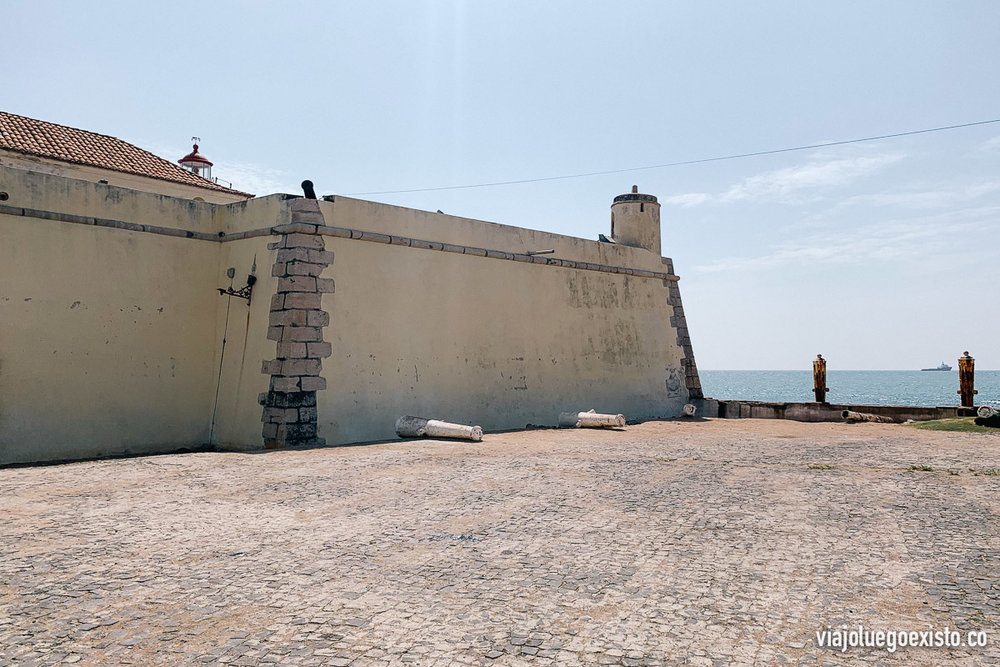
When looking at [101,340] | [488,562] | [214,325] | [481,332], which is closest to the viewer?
[488,562]

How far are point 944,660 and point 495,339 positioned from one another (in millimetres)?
11886

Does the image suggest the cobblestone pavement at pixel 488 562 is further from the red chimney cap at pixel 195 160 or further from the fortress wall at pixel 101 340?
the red chimney cap at pixel 195 160

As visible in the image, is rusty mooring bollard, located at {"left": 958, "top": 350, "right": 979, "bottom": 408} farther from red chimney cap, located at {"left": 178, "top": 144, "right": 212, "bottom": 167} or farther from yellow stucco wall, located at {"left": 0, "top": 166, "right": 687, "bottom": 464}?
red chimney cap, located at {"left": 178, "top": 144, "right": 212, "bottom": 167}

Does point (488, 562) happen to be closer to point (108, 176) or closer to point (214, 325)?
point (214, 325)

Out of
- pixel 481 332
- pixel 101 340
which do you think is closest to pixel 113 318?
pixel 101 340

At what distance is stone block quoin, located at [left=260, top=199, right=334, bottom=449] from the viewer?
1173 centimetres

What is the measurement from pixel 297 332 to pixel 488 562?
25.1 ft

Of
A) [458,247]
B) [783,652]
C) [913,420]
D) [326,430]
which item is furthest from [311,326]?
[913,420]

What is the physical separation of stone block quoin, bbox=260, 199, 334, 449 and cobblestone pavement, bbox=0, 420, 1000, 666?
2.75 metres

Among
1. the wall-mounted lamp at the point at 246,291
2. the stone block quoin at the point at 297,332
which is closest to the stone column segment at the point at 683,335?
the stone block quoin at the point at 297,332

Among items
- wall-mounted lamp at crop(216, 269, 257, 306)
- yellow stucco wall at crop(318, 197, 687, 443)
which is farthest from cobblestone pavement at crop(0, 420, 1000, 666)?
wall-mounted lamp at crop(216, 269, 257, 306)

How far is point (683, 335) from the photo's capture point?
782 inches

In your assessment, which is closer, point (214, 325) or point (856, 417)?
point (214, 325)

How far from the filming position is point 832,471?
858 cm
